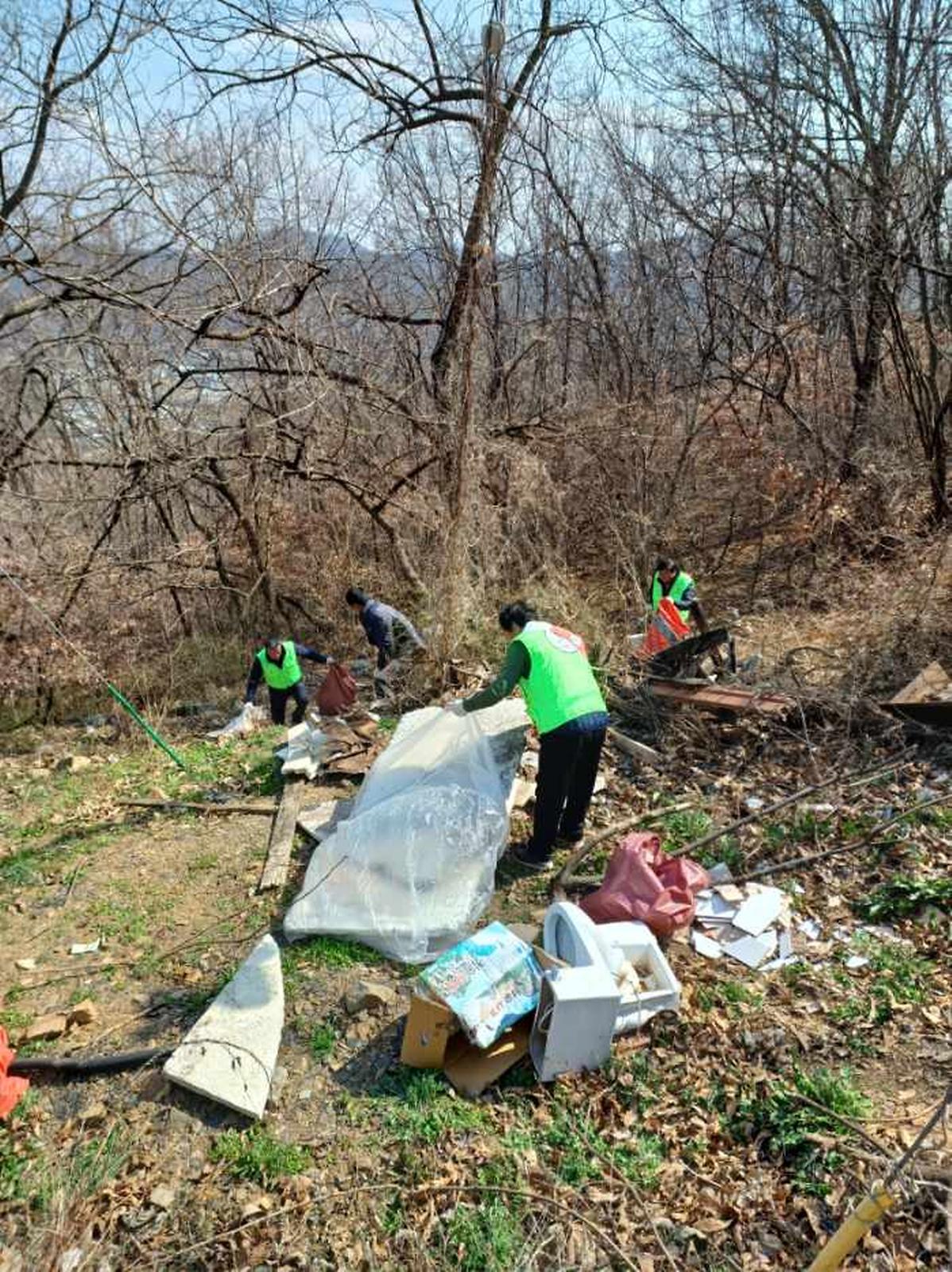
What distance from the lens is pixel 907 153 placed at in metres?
8.45

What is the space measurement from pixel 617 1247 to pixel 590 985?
30.4 inches

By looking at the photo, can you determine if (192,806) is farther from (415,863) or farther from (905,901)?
(905,901)

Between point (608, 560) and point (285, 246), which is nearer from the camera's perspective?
point (285, 246)

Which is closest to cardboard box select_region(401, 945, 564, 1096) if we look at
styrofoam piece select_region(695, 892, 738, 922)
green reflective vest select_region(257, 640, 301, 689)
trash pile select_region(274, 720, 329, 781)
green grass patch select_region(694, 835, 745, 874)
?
styrofoam piece select_region(695, 892, 738, 922)

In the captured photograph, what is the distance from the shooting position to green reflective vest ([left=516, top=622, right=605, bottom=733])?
4332mm

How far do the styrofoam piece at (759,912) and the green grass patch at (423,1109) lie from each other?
5.00 ft

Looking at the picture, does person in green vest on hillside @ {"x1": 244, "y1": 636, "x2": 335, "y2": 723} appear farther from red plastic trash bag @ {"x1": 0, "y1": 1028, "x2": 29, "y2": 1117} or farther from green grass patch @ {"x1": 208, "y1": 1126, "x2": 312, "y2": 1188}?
green grass patch @ {"x1": 208, "y1": 1126, "x2": 312, "y2": 1188}

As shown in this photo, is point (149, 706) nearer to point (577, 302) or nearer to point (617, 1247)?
point (617, 1247)

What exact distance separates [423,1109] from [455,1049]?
0.90ft

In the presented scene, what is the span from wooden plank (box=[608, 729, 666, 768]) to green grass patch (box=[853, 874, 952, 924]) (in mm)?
1694

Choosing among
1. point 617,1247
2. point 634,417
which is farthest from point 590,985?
point 634,417

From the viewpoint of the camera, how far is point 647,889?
385 cm

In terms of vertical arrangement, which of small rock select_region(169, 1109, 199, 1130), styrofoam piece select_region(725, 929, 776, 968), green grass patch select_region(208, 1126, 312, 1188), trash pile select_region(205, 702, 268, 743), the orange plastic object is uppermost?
the orange plastic object

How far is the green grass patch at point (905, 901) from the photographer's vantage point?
12.8ft
